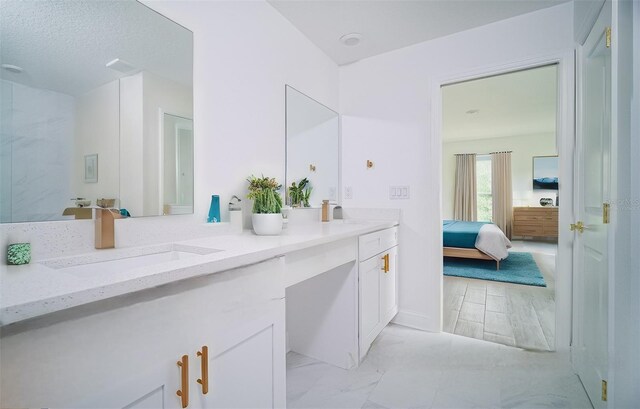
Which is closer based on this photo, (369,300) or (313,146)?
(369,300)

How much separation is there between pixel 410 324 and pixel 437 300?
305 millimetres

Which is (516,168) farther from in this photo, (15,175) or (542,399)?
(15,175)

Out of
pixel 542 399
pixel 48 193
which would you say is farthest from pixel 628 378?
pixel 48 193

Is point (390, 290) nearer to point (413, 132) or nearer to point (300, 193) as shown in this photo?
point (300, 193)

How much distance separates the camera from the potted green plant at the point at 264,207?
146cm

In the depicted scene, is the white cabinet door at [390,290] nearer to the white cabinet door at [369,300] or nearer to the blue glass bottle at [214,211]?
the white cabinet door at [369,300]

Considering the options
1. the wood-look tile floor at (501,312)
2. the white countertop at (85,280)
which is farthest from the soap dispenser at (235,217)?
the wood-look tile floor at (501,312)

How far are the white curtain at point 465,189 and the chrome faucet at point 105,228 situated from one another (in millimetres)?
7305

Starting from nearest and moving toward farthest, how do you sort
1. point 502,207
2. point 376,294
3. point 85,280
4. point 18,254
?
point 85,280 → point 18,254 → point 376,294 → point 502,207

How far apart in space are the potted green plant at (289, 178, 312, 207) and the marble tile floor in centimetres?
106

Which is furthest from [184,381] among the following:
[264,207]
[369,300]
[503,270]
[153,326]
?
[503,270]

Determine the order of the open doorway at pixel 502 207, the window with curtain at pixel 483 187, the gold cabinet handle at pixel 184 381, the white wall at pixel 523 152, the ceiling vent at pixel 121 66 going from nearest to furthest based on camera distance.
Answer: the gold cabinet handle at pixel 184 381 → the ceiling vent at pixel 121 66 → the open doorway at pixel 502 207 → the white wall at pixel 523 152 → the window with curtain at pixel 483 187

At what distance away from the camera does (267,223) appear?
4.79ft

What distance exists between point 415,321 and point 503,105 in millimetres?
3911
